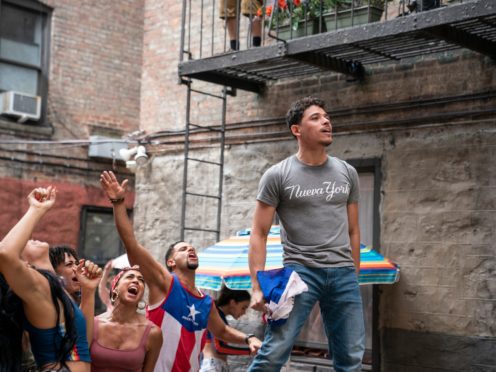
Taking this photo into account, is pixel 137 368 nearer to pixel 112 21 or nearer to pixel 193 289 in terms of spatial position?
pixel 193 289

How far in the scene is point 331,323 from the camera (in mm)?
5520

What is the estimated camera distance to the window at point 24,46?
15.6 metres

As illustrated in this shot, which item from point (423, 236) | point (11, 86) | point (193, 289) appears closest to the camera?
point (193, 289)

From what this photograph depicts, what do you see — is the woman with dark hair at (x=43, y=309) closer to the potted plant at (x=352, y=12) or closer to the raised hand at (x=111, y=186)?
the raised hand at (x=111, y=186)

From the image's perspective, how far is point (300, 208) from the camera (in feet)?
18.4

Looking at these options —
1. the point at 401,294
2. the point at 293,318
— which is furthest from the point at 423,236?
the point at 293,318

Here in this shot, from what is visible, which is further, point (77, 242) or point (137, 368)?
point (77, 242)

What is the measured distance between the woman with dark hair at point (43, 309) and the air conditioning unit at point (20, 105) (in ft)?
34.9

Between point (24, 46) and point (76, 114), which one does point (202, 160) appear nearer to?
point (76, 114)

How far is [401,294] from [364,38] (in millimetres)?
2914

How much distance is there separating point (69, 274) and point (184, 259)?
883mm

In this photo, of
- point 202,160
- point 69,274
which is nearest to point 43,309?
point 69,274

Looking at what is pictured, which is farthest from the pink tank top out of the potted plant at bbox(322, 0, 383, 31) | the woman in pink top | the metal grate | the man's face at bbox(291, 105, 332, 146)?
the potted plant at bbox(322, 0, 383, 31)

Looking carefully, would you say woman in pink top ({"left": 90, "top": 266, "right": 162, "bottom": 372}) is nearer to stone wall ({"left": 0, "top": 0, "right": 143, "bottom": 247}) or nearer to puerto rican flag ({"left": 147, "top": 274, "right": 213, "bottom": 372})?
puerto rican flag ({"left": 147, "top": 274, "right": 213, "bottom": 372})
